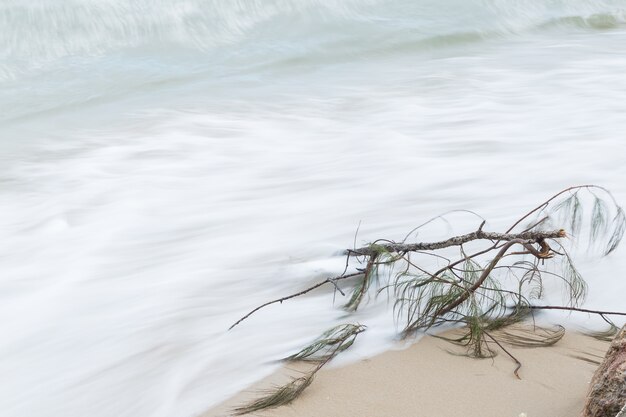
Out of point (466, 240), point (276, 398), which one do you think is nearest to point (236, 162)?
point (466, 240)

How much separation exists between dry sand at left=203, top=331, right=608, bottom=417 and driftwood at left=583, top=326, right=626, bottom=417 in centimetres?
26

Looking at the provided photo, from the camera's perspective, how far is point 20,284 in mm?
3008

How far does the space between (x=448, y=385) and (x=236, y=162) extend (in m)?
2.54

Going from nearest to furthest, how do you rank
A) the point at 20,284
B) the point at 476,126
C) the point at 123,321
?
the point at 123,321, the point at 20,284, the point at 476,126

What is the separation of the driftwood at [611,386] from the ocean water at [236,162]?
72 centimetres

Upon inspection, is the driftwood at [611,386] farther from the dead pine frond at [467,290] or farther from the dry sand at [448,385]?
the dead pine frond at [467,290]

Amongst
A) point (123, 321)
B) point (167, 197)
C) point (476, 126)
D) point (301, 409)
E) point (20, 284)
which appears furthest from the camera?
point (476, 126)

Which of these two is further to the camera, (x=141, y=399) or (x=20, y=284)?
(x=20, y=284)

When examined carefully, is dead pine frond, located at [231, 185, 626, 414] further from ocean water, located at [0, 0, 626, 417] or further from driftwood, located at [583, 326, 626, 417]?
driftwood, located at [583, 326, 626, 417]

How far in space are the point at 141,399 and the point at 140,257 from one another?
39.7 inches

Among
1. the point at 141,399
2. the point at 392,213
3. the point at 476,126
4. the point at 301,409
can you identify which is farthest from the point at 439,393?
the point at 476,126

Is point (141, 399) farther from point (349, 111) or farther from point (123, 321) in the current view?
point (349, 111)

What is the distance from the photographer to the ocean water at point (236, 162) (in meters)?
2.45

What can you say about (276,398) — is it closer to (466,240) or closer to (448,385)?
(448,385)
